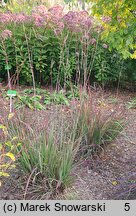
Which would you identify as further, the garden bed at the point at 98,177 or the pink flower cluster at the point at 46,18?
the pink flower cluster at the point at 46,18

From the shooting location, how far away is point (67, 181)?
9.37 feet

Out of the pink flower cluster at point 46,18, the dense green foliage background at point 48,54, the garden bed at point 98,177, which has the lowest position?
the garden bed at point 98,177

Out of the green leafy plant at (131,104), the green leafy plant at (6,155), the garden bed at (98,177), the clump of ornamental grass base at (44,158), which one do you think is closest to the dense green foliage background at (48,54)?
the green leafy plant at (131,104)

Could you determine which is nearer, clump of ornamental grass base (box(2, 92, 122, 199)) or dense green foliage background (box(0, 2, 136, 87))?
clump of ornamental grass base (box(2, 92, 122, 199))

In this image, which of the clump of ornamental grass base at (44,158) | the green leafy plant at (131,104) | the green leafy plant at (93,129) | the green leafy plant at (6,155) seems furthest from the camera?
the green leafy plant at (131,104)

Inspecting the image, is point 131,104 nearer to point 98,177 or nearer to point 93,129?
point 93,129

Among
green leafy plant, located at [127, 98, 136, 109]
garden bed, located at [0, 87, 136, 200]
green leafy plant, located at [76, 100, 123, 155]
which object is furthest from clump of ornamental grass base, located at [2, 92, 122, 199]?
green leafy plant, located at [127, 98, 136, 109]

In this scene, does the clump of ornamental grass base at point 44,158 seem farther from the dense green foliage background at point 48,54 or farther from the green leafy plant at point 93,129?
the dense green foliage background at point 48,54

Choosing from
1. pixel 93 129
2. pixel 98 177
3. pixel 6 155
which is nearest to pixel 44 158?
pixel 6 155

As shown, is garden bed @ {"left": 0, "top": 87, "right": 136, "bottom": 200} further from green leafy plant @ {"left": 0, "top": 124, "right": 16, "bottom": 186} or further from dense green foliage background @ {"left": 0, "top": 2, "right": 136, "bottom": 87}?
dense green foliage background @ {"left": 0, "top": 2, "right": 136, "bottom": 87}

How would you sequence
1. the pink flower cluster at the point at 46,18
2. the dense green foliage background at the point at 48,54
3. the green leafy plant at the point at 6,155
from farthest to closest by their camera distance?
1. the dense green foliage background at the point at 48,54
2. the pink flower cluster at the point at 46,18
3. the green leafy plant at the point at 6,155

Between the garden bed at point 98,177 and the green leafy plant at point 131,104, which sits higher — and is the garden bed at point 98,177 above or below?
below

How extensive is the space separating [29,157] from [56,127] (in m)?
0.56

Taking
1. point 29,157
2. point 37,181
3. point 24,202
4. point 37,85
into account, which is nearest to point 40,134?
point 29,157
